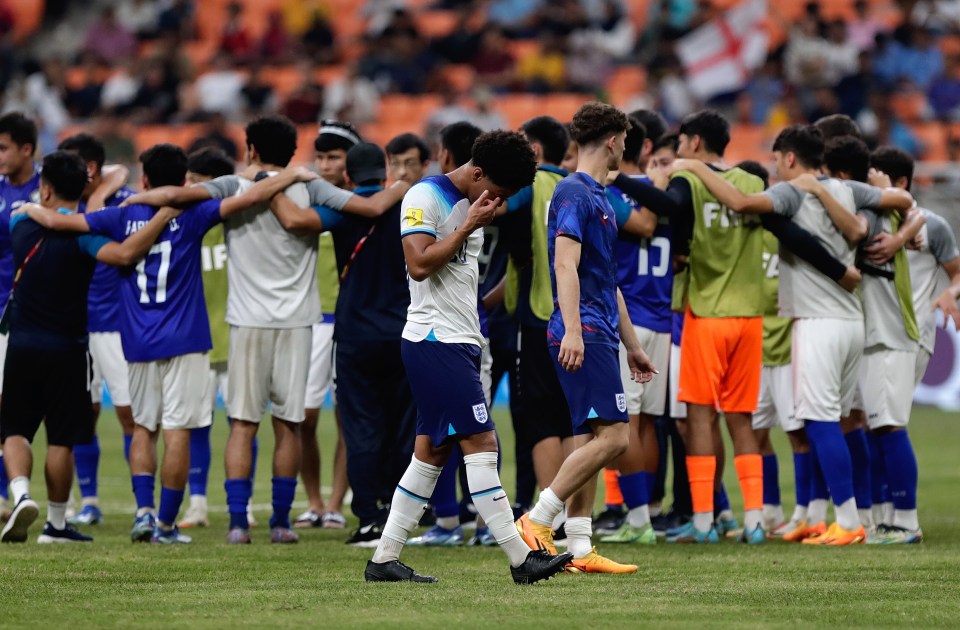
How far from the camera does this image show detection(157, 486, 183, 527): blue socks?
10.1 meters

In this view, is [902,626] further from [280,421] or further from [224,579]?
[280,421]

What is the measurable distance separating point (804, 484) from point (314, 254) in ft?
12.5

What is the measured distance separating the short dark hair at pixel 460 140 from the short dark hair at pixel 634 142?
1.01m

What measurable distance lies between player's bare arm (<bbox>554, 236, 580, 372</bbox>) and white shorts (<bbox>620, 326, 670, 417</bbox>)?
7.04 feet

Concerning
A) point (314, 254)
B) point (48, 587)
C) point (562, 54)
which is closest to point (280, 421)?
point (314, 254)

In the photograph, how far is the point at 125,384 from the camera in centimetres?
1204

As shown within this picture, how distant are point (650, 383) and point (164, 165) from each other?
139 inches

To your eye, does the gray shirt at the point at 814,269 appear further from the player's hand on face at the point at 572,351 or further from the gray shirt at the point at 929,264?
the player's hand on face at the point at 572,351

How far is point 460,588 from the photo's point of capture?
25.8ft

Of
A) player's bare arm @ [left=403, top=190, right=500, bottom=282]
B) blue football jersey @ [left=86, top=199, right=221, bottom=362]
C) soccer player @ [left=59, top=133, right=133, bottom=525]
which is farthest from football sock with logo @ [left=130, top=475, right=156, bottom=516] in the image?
player's bare arm @ [left=403, top=190, right=500, bottom=282]

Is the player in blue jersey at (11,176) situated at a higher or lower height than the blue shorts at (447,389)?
higher

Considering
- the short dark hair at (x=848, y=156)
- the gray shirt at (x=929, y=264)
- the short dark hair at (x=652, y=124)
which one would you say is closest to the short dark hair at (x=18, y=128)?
the short dark hair at (x=652, y=124)

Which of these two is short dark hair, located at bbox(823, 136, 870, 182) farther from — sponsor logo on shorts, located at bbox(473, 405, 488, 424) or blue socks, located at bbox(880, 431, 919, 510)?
sponsor logo on shorts, located at bbox(473, 405, 488, 424)

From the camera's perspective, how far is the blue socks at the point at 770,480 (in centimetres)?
1117
